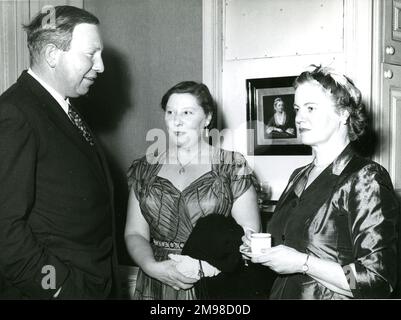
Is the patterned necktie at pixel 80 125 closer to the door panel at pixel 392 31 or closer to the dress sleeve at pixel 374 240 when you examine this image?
the dress sleeve at pixel 374 240

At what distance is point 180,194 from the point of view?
2.03 m

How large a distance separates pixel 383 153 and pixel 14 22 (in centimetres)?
203

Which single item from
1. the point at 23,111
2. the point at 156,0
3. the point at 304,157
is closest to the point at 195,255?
the point at 23,111

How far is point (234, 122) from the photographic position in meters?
3.10

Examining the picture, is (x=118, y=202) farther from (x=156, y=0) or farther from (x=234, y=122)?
(x=156, y=0)

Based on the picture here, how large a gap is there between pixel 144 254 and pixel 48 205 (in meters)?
0.65

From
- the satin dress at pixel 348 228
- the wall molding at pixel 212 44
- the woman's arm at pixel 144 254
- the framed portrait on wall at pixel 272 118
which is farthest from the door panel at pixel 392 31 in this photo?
the woman's arm at pixel 144 254

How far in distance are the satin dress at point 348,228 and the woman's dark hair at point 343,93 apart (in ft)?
0.29

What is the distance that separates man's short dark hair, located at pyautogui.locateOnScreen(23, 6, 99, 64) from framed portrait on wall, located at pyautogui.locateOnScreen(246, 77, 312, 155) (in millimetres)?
1565

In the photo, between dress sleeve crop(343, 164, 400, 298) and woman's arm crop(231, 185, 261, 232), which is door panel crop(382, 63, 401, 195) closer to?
woman's arm crop(231, 185, 261, 232)

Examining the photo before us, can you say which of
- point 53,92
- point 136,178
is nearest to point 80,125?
point 53,92

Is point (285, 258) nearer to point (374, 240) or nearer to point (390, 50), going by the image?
point (374, 240)

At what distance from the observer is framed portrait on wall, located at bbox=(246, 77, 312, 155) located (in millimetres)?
2930

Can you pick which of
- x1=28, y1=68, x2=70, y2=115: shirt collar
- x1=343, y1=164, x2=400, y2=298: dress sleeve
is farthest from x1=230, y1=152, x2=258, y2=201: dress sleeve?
x1=28, y1=68, x2=70, y2=115: shirt collar
